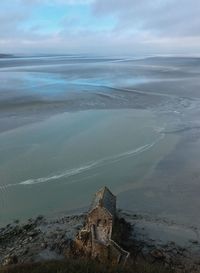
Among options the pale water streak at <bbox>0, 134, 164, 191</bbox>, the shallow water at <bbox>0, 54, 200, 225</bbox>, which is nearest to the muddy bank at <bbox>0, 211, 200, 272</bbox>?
the shallow water at <bbox>0, 54, 200, 225</bbox>

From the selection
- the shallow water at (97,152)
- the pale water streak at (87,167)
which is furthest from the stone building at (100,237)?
the pale water streak at (87,167)

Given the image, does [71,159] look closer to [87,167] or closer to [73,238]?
[87,167]

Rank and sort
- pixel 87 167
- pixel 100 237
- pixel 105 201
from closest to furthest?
pixel 100 237 → pixel 105 201 → pixel 87 167

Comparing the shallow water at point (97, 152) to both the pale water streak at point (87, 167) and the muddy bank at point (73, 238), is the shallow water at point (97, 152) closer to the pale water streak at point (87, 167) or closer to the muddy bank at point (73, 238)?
the pale water streak at point (87, 167)

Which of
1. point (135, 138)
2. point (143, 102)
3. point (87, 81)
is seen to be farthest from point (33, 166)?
point (87, 81)

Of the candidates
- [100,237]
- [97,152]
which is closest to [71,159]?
[97,152]

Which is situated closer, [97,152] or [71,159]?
[71,159]

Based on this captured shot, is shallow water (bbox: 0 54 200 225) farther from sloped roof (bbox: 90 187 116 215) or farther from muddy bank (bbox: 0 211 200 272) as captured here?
sloped roof (bbox: 90 187 116 215)
